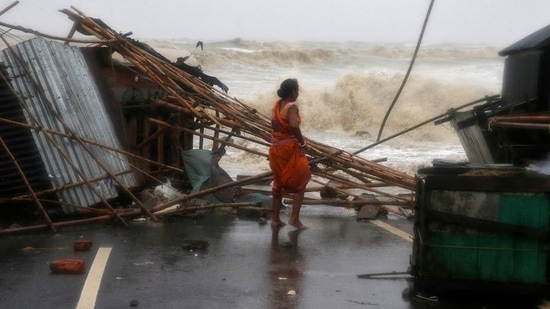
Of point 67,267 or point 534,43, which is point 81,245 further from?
point 534,43

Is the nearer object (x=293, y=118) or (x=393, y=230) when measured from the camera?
(x=293, y=118)

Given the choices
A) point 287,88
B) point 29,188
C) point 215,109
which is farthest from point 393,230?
point 29,188

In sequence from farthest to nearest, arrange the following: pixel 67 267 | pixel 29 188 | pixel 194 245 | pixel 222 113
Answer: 1. pixel 222 113
2. pixel 29 188
3. pixel 194 245
4. pixel 67 267

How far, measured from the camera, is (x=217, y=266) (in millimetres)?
7871

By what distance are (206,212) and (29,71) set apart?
2.83 meters

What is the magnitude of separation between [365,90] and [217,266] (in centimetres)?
3209

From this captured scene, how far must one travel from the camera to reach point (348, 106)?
36.2 m

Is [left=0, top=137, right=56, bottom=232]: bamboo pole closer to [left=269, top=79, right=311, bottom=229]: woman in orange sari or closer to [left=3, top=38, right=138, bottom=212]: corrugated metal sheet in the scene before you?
[left=3, top=38, right=138, bottom=212]: corrugated metal sheet

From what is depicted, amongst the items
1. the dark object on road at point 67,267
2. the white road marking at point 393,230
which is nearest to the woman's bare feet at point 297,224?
the white road marking at point 393,230

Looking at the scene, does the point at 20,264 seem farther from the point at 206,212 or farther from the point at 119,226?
the point at 206,212

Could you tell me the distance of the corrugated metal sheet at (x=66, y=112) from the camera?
32.8 ft

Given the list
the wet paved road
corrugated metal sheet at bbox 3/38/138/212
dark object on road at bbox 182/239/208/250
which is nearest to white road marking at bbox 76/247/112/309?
the wet paved road

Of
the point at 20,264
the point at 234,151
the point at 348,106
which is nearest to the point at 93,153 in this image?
the point at 20,264

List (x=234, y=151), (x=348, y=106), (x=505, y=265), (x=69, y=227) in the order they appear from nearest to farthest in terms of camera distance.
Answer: (x=505, y=265)
(x=69, y=227)
(x=234, y=151)
(x=348, y=106)
